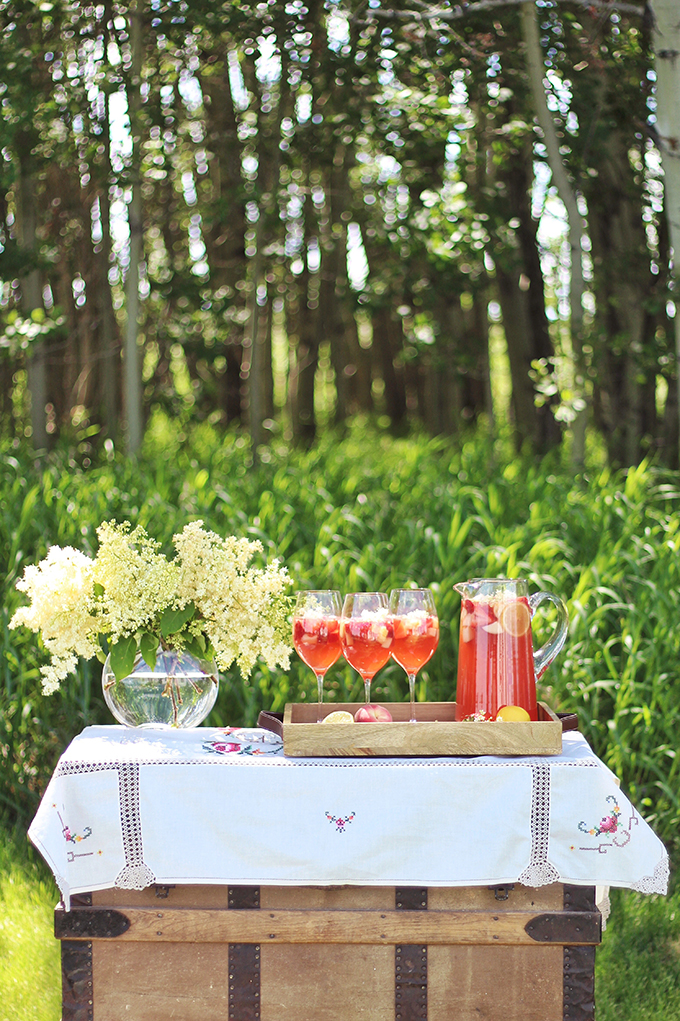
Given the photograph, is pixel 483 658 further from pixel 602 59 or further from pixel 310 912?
pixel 602 59

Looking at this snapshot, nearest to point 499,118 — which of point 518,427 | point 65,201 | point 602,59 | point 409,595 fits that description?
point 602,59

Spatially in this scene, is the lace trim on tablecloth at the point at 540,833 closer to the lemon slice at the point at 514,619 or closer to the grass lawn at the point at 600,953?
the lemon slice at the point at 514,619

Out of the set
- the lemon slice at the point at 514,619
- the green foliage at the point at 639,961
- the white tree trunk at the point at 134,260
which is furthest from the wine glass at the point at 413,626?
the white tree trunk at the point at 134,260

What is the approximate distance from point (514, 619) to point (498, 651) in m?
0.07

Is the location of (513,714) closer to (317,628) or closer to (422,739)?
(422,739)

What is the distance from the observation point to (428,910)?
74.7 inches

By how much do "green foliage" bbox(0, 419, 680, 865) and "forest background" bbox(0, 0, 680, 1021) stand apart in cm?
2

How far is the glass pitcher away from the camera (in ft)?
6.55

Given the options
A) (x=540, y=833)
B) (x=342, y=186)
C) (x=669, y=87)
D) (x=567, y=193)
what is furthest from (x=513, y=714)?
(x=342, y=186)

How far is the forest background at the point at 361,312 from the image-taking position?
134 inches

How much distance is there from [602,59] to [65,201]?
3.25 metres

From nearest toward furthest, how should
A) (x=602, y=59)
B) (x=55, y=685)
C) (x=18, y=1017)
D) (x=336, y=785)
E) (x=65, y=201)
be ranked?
(x=336, y=785) < (x=55, y=685) < (x=18, y=1017) < (x=602, y=59) < (x=65, y=201)

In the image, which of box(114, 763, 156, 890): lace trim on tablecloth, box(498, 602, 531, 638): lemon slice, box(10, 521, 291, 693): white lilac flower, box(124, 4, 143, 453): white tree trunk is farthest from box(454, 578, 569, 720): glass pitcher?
box(124, 4, 143, 453): white tree trunk

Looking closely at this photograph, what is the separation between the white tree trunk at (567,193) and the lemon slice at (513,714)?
3246mm
